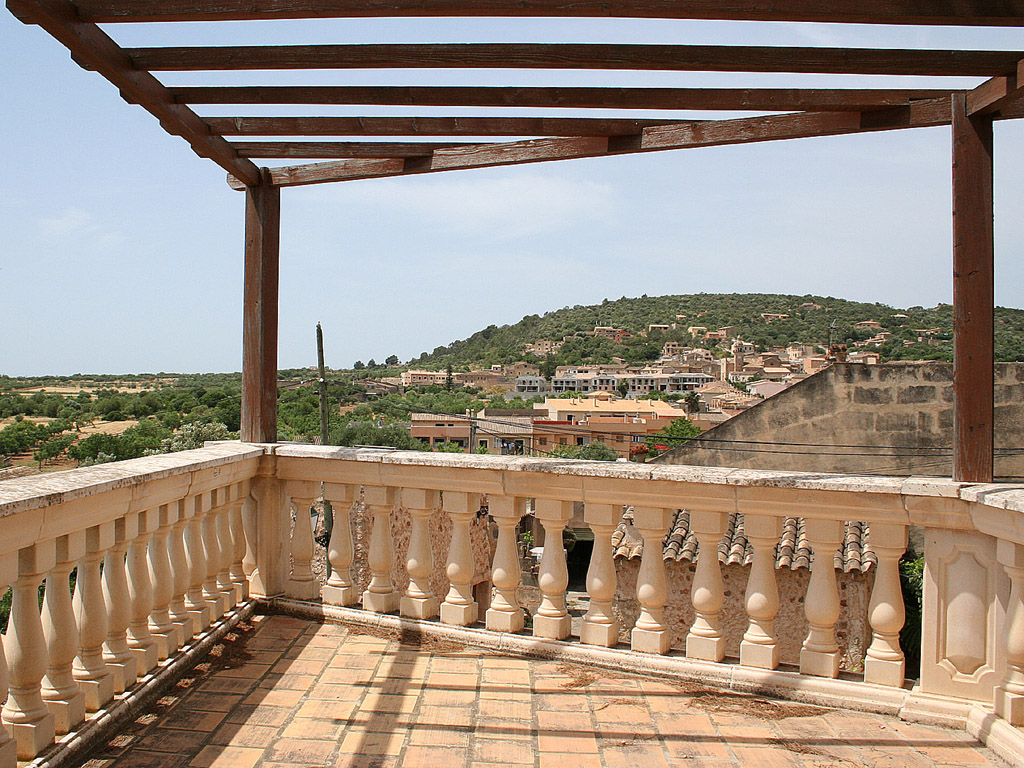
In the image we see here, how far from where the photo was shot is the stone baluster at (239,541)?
11.8 feet

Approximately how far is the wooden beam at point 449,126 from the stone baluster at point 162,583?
5.53ft

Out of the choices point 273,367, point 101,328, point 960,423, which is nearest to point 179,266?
point 101,328

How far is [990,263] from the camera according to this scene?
2.58m

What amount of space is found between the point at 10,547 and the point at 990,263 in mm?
3188

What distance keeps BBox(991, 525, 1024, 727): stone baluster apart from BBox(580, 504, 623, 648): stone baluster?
1.34 metres

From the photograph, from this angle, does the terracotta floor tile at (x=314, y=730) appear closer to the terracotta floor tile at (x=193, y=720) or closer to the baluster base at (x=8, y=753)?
the terracotta floor tile at (x=193, y=720)

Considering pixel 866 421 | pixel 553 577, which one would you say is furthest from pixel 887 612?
pixel 866 421

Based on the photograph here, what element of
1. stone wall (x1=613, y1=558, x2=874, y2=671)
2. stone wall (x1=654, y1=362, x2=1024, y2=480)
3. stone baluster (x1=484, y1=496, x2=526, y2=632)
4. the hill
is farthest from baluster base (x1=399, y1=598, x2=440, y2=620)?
the hill

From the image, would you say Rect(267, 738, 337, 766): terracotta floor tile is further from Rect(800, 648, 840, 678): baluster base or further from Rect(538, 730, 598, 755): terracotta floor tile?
Rect(800, 648, 840, 678): baluster base

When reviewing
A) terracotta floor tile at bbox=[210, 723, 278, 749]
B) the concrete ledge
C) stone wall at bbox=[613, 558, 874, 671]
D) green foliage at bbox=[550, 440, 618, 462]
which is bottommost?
green foliage at bbox=[550, 440, 618, 462]

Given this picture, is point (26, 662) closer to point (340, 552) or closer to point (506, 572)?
point (340, 552)

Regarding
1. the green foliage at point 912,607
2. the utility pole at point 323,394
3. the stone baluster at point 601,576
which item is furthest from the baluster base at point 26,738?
the utility pole at point 323,394

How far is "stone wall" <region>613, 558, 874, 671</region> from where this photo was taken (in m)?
7.43

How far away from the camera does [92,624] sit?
2.38 metres
